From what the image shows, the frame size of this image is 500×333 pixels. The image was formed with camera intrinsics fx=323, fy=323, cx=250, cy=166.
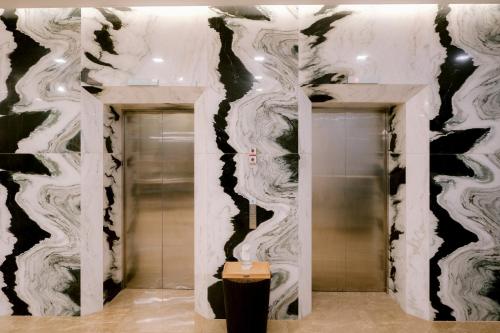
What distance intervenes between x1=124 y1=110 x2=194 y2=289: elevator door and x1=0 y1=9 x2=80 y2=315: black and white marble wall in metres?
0.88

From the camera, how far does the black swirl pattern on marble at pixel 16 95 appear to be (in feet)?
13.6

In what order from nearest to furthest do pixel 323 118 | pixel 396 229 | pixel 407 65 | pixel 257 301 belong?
pixel 257 301 → pixel 407 65 → pixel 396 229 → pixel 323 118

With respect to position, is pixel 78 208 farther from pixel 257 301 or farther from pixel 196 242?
pixel 257 301

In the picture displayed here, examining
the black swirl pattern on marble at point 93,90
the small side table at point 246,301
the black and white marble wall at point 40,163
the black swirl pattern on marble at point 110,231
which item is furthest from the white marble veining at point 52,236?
the small side table at point 246,301

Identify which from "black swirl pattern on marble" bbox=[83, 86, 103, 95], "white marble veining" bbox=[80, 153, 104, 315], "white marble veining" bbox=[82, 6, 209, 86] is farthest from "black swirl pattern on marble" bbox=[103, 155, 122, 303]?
"white marble veining" bbox=[82, 6, 209, 86]

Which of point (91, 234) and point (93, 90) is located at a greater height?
point (93, 90)

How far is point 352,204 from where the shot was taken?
15.7 feet

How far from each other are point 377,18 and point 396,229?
2.79 metres

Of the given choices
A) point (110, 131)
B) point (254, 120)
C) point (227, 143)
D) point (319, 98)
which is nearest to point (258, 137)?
point (254, 120)

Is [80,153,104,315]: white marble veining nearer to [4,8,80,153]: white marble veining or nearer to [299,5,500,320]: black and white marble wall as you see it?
[4,8,80,153]: white marble veining

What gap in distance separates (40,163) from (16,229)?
2.98ft

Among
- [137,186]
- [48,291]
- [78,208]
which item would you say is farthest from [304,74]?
[48,291]

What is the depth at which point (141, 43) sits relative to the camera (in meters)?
4.10

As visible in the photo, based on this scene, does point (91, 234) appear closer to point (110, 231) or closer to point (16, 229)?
point (110, 231)
